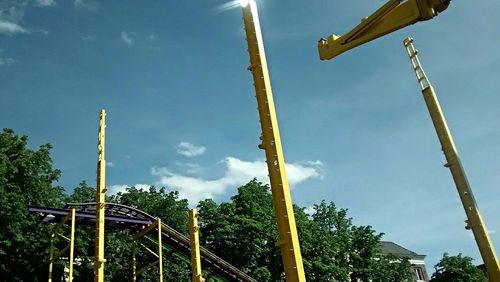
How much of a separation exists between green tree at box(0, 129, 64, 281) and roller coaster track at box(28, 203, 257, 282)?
4.60 meters

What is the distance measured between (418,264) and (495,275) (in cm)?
6535

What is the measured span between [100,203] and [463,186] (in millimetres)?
10466

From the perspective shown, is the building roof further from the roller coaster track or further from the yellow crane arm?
the yellow crane arm

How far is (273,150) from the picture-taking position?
8062 millimetres

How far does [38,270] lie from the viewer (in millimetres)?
29438

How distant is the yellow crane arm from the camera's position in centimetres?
856

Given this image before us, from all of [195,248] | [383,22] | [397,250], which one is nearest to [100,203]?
[195,248]

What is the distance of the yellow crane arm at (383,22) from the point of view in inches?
337

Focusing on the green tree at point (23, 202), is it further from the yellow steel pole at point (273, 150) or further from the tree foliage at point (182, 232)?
the yellow steel pole at point (273, 150)

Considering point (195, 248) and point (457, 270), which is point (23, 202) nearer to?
point (195, 248)

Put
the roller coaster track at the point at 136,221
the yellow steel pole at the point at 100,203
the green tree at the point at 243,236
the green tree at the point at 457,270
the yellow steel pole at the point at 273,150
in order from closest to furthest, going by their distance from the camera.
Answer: the yellow steel pole at the point at 273,150
the yellow steel pole at the point at 100,203
the roller coaster track at the point at 136,221
the green tree at the point at 243,236
the green tree at the point at 457,270

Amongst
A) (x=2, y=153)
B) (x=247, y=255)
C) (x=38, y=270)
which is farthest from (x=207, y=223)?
(x=2, y=153)

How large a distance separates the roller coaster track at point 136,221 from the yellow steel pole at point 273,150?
18497mm

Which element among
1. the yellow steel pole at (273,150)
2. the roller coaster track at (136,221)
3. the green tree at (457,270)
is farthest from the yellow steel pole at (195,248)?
the green tree at (457,270)
